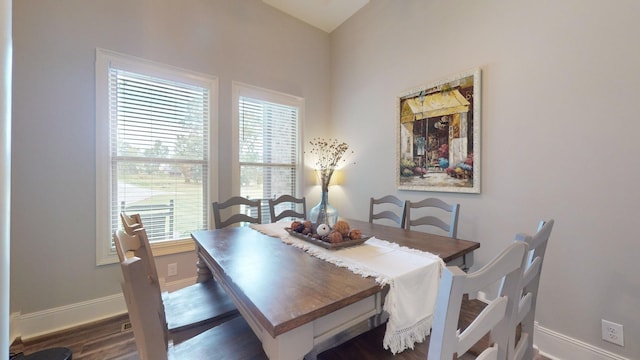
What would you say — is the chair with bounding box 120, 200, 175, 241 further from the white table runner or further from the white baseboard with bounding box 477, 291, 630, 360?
the white baseboard with bounding box 477, 291, 630, 360

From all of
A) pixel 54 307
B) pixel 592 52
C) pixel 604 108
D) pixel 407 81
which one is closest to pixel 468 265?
pixel 604 108

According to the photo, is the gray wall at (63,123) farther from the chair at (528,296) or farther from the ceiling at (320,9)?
the chair at (528,296)

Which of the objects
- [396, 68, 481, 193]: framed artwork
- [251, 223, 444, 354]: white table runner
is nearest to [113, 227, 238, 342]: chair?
[251, 223, 444, 354]: white table runner

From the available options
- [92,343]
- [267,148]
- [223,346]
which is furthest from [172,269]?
[223,346]

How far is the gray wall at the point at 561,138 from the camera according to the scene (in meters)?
1.47

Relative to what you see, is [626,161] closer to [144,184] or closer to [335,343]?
[335,343]

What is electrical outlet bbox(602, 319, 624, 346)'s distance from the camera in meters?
1.48

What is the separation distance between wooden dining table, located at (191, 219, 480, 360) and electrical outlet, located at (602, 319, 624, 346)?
0.98m

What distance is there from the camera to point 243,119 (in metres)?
2.98

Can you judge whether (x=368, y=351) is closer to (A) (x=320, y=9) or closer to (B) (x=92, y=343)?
(B) (x=92, y=343)

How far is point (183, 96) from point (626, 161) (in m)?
3.45

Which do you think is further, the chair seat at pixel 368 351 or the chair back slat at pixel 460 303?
the chair seat at pixel 368 351

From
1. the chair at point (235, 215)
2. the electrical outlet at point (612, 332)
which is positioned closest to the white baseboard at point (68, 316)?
the chair at point (235, 215)

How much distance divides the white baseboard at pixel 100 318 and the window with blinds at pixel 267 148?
1550 mm
